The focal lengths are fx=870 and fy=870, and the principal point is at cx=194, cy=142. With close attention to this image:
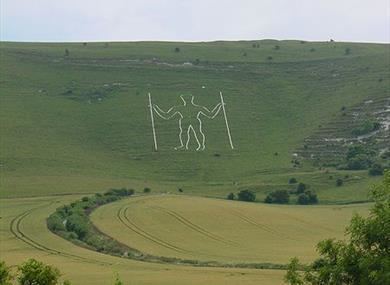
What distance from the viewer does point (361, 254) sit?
21.2m

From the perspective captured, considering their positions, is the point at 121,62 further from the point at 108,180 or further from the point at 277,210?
the point at 277,210

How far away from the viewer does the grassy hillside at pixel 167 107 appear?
106 m

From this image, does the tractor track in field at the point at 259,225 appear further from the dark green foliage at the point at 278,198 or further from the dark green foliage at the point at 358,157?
the dark green foliage at the point at 358,157

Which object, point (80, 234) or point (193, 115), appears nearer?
point (80, 234)

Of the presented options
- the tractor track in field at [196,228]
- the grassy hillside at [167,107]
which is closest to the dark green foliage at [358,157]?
the grassy hillside at [167,107]

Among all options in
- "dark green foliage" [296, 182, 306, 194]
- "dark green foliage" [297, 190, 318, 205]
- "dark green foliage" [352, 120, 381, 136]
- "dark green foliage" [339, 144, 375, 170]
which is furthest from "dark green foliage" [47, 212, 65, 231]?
"dark green foliage" [352, 120, 381, 136]

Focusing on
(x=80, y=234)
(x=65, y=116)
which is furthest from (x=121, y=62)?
(x=80, y=234)

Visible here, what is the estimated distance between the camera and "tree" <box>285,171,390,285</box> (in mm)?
20422

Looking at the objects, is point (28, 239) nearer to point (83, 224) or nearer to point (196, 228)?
point (83, 224)

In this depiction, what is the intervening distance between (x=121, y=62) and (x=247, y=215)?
304 feet

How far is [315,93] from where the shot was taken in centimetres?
14550

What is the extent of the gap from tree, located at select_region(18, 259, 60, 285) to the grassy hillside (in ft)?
226

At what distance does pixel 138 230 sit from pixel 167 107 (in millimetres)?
74505

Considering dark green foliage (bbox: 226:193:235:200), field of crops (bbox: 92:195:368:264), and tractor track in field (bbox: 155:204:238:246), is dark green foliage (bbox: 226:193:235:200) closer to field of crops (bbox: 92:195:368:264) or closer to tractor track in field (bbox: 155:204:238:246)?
field of crops (bbox: 92:195:368:264)
